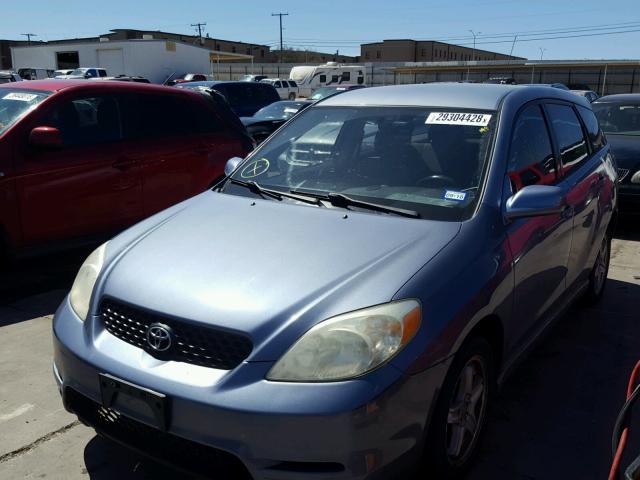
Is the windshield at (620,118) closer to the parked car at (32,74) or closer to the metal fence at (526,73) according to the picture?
the metal fence at (526,73)

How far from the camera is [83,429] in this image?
314cm

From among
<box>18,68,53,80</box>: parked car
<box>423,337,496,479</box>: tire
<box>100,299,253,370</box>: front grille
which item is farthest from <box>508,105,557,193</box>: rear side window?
<box>18,68,53,80</box>: parked car

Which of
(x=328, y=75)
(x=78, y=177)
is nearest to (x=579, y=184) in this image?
(x=78, y=177)

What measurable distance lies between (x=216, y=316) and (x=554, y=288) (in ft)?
7.22

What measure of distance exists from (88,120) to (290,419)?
442cm

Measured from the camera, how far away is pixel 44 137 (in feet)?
16.4

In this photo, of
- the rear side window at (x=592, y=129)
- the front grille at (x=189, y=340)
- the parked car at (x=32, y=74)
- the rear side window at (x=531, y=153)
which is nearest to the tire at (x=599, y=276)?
the rear side window at (x=592, y=129)

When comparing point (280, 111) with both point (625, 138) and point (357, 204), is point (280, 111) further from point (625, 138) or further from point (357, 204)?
point (357, 204)

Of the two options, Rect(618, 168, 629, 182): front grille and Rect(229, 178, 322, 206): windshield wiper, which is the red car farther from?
Rect(618, 168, 629, 182): front grille

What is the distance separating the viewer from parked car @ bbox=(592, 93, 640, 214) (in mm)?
7379

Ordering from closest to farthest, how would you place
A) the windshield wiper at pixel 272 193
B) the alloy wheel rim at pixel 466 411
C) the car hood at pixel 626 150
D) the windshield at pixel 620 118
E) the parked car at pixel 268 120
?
the alloy wheel rim at pixel 466 411 < the windshield wiper at pixel 272 193 < the car hood at pixel 626 150 < the windshield at pixel 620 118 < the parked car at pixel 268 120

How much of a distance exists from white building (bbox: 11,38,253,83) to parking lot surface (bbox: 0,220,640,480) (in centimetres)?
4359

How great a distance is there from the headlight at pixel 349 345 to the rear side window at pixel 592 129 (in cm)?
312

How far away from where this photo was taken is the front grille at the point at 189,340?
2207 millimetres
